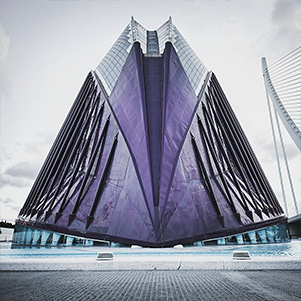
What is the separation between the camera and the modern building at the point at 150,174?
1096cm

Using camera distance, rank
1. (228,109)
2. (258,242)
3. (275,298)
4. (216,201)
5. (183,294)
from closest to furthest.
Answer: (275,298)
(183,294)
(216,201)
(258,242)
(228,109)

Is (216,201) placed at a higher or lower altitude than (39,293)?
higher

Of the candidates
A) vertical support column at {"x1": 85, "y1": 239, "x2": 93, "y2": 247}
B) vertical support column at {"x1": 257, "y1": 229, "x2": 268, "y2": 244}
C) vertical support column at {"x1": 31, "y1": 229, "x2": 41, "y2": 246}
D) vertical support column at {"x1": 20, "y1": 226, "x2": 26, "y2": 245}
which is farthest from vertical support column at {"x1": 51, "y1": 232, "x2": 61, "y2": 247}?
vertical support column at {"x1": 257, "y1": 229, "x2": 268, "y2": 244}

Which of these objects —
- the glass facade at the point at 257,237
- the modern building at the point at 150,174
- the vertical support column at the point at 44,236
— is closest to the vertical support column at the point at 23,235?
the modern building at the point at 150,174

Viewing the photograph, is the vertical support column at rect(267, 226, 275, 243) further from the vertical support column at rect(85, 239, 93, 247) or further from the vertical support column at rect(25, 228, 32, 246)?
the vertical support column at rect(25, 228, 32, 246)

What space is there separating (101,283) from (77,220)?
941 centimetres

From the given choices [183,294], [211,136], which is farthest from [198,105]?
[183,294]

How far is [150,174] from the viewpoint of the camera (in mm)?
11500

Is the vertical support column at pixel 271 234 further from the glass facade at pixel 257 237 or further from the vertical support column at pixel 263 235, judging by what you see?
the vertical support column at pixel 263 235

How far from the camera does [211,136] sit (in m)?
16.0

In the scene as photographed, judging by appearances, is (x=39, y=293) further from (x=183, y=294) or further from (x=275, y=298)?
(x=275, y=298)

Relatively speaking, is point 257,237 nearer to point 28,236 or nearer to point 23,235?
point 28,236

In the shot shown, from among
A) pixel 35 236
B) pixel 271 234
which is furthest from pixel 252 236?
pixel 35 236

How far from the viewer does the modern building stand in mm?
10961
